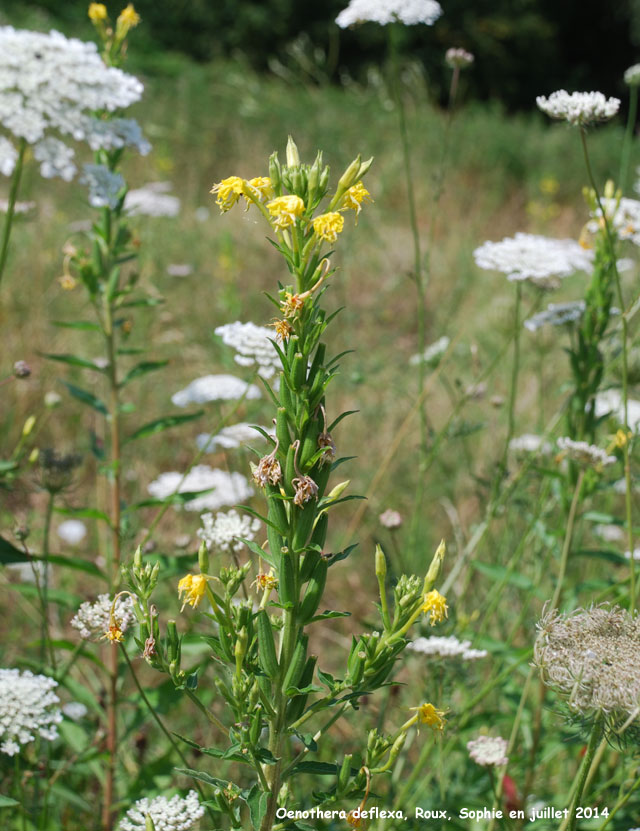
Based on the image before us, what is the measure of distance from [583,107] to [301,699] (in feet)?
4.91

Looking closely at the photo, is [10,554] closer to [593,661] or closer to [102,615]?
[102,615]

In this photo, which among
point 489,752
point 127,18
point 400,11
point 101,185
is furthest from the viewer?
point 400,11

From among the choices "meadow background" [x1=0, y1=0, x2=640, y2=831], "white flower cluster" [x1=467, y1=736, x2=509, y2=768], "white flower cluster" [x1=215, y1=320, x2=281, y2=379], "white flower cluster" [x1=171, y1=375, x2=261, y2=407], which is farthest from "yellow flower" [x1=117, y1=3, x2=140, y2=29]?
"white flower cluster" [x1=467, y1=736, x2=509, y2=768]

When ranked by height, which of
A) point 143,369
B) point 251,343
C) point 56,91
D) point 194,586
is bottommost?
point 194,586

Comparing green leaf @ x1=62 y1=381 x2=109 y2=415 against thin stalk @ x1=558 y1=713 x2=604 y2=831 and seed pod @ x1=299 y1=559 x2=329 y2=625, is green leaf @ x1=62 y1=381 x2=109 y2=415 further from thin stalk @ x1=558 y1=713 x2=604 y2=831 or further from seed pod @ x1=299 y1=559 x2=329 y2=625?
thin stalk @ x1=558 y1=713 x2=604 y2=831

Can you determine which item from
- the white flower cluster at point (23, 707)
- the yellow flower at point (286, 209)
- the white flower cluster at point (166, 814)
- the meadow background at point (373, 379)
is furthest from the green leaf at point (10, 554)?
the yellow flower at point (286, 209)

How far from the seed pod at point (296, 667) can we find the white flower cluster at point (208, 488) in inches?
43.6

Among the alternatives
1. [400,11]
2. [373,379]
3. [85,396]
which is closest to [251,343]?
[85,396]

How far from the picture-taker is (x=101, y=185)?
224cm

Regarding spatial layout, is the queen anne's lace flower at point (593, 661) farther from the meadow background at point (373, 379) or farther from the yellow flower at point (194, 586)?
the yellow flower at point (194, 586)

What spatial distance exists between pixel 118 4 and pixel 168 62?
1485mm

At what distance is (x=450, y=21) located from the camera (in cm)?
2233

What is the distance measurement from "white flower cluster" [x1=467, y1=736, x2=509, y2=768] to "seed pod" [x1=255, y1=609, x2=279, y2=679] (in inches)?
31.1

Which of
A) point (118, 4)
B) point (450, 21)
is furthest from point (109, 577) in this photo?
point (450, 21)
